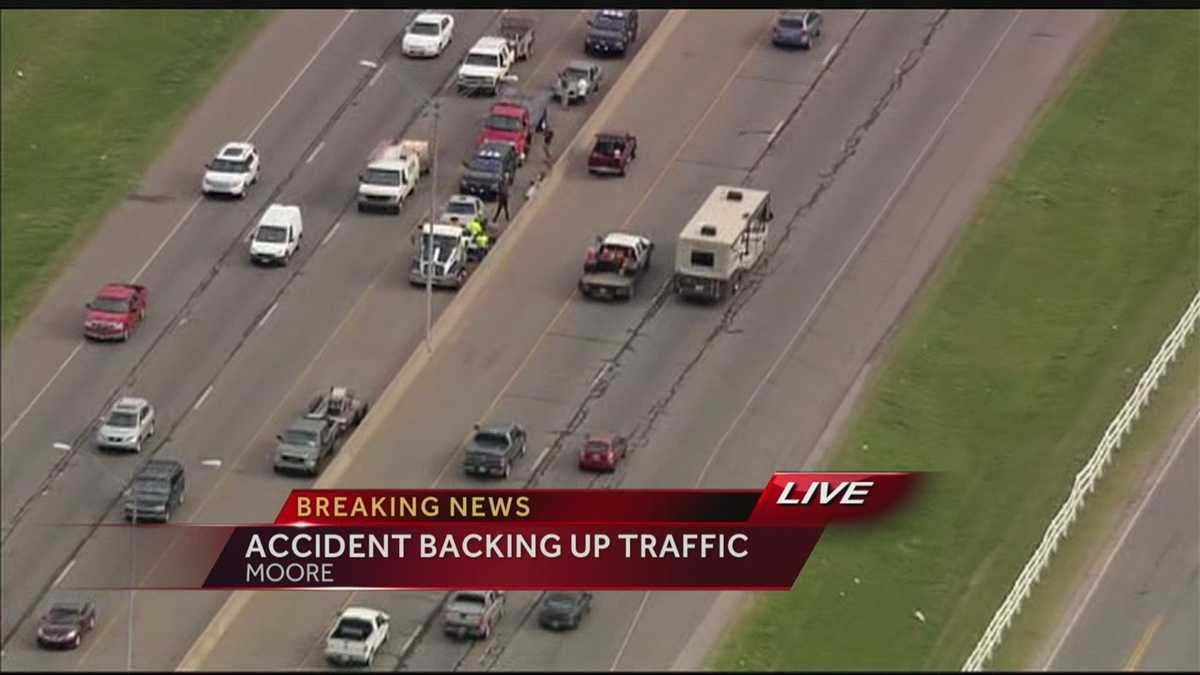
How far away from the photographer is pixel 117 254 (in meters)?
131

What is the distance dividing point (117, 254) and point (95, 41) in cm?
1513

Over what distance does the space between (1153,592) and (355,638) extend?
23435 mm

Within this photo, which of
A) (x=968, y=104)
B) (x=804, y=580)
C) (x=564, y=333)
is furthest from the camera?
(x=968, y=104)

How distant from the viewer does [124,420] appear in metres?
119

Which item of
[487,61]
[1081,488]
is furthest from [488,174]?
[1081,488]

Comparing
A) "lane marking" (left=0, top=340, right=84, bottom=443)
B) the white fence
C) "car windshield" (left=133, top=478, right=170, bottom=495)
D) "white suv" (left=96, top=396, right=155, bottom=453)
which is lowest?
"lane marking" (left=0, top=340, right=84, bottom=443)

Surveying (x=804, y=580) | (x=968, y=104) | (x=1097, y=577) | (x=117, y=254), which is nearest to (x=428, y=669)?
(x=804, y=580)

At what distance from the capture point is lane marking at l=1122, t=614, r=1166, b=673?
102 m

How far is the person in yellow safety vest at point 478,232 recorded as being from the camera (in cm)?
12862

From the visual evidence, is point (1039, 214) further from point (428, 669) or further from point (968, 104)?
point (428, 669)

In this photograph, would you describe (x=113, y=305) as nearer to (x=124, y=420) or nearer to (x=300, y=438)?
(x=124, y=420)

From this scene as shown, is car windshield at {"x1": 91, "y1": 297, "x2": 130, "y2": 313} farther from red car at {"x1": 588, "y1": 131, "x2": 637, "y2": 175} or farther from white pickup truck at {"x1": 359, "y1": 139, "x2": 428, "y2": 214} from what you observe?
red car at {"x1": 588, "y1": 131, "x2": 637, "y2": 175}

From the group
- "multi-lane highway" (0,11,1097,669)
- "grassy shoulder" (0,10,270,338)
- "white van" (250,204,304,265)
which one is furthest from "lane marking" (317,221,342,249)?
"grassy shoulder" (0,10,270,338)

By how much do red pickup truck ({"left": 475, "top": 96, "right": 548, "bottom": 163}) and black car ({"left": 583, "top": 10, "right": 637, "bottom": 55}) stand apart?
215 inches
